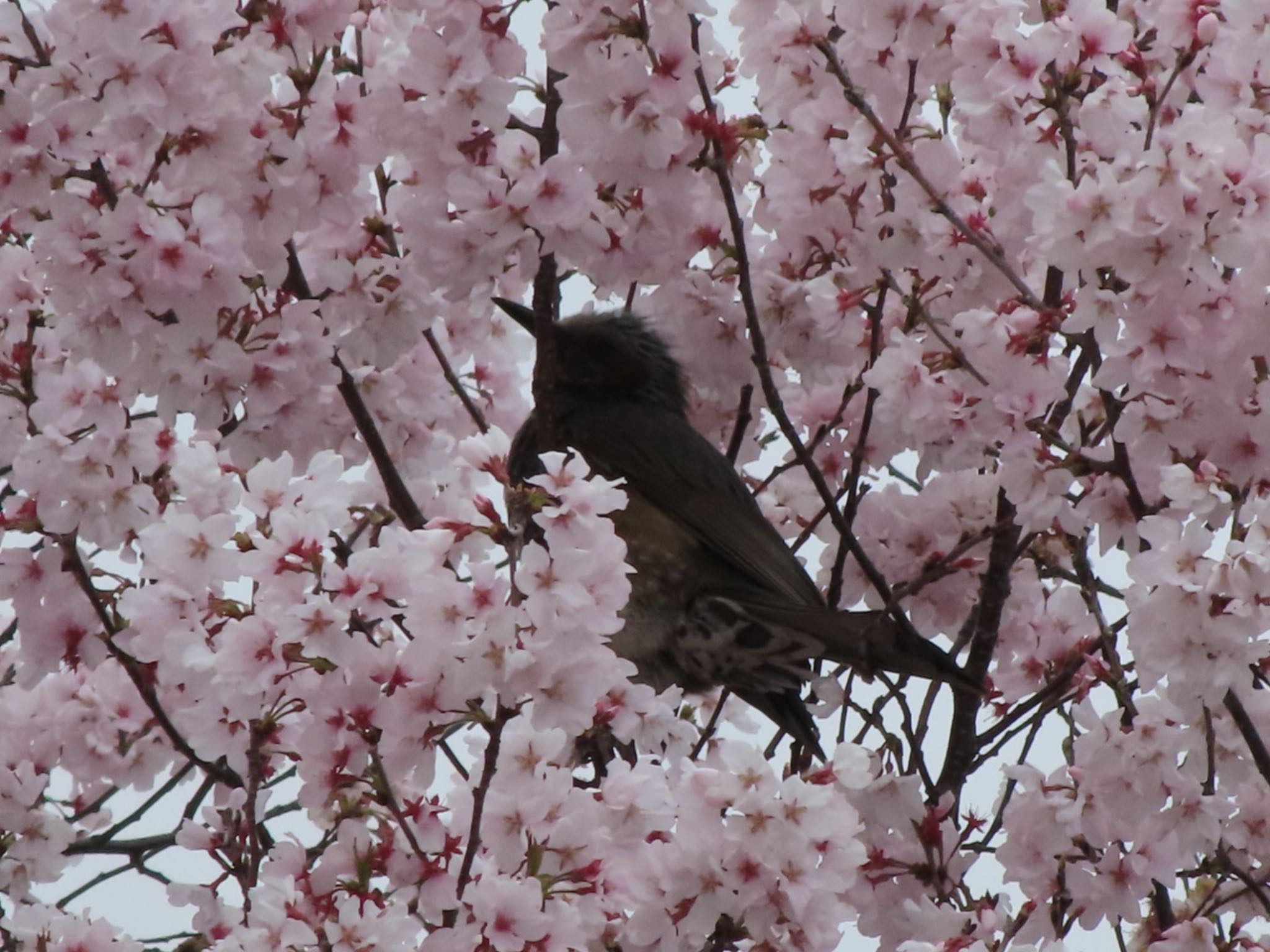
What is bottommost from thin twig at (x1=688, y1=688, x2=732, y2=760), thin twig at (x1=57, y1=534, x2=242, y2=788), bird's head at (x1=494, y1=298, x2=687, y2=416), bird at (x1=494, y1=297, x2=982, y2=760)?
thin twig at (x1=57, y1=534, x2=242, y2=788)

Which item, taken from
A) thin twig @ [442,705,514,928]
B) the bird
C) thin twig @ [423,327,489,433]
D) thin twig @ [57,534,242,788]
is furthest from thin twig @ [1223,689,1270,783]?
thin twig @ [423,327,489,433]

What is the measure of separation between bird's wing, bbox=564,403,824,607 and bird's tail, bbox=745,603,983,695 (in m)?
0.43

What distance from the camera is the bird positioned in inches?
184

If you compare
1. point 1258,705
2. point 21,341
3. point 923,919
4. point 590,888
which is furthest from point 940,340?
point 21,341

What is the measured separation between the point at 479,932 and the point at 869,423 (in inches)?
84.3

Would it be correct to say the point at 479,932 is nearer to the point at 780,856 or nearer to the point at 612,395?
the point at 780,856

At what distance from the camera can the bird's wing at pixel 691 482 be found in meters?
4.70

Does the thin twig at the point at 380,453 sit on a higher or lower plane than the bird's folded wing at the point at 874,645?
higher

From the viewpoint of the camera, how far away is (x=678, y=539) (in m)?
5.13

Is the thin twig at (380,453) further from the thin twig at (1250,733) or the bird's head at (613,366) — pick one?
the thin twig at (1250,733)

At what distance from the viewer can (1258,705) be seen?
3.16 m

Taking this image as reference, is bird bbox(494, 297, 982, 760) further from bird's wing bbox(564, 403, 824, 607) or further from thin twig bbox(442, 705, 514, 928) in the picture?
thin twig bbox(442, 705, 514, 928)

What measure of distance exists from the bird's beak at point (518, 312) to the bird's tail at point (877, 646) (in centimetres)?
110

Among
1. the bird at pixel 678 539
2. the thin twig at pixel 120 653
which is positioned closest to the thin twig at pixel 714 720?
the bird at pixel 678 539
